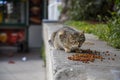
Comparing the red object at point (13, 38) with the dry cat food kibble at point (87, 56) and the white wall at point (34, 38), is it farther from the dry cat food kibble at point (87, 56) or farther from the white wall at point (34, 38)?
the dry cat food kibble at point (87, 56)

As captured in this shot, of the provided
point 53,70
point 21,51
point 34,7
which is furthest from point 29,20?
point 53,70

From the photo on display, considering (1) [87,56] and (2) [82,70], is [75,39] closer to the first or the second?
(1) [87,56]

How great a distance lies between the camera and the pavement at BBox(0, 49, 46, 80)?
1045cm

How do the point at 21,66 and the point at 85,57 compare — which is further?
the point at 21,66

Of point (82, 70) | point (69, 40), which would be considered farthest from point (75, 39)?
point (82, 70)

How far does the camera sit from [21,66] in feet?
40.2

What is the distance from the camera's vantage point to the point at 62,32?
4.56 meters

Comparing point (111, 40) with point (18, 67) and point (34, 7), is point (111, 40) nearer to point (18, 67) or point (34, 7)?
point (18, 67)

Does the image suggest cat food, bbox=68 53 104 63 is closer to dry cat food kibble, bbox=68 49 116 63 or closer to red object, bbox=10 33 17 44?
dry cat food kibble, bbox=68 49 116 63

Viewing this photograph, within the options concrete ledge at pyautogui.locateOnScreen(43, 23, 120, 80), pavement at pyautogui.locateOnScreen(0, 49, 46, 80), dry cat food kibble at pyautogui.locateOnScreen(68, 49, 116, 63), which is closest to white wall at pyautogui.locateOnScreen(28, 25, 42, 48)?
pavement at pyautogui.locateOnScreen(0, 49, 46, 80)

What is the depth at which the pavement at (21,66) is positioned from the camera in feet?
34.3

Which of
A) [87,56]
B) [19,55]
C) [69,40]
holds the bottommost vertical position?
[19,55]

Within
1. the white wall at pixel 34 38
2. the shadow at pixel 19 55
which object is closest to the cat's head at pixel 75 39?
the shadow at pixel 19 55

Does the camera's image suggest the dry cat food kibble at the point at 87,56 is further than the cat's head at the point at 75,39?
No
